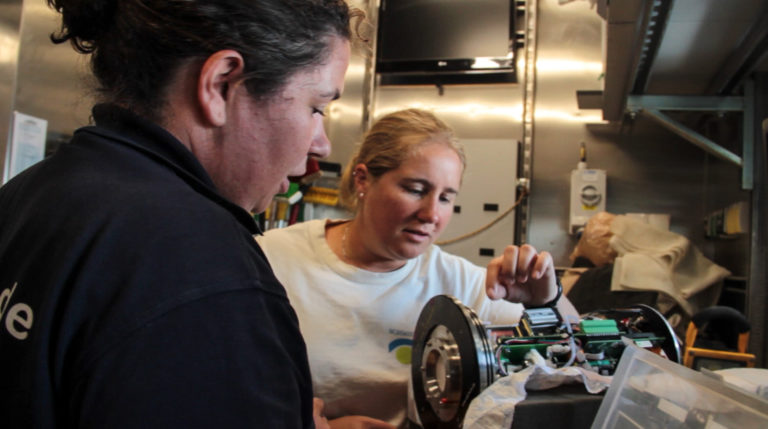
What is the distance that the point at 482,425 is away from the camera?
730mm

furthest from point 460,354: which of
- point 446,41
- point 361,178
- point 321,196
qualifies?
point 446,41

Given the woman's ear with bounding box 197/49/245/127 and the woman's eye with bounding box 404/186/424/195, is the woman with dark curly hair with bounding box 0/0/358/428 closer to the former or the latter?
the woman's ear with bounding box 197/49/245/127

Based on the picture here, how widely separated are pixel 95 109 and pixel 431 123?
3.16ft

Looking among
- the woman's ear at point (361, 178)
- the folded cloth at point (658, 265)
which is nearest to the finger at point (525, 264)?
the woman's ear at point (361, 178)

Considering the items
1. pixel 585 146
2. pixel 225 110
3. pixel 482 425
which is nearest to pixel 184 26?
pixel 225 110

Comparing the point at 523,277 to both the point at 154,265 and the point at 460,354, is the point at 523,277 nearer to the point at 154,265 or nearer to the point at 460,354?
the point at 460,354

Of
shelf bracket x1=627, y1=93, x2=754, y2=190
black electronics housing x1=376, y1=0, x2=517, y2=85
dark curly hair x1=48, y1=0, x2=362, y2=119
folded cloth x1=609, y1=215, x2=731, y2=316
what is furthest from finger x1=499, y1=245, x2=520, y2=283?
black electronics housing x1=376, y1=0, x2=517, y2=85

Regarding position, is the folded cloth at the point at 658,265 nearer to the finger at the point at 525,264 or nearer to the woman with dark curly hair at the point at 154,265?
the finger at the point at 525,264

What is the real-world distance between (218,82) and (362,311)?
817 millimetres

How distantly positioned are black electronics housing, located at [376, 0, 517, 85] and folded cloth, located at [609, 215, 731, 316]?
4.13 feet

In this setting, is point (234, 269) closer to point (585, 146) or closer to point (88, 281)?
point (88, 281)

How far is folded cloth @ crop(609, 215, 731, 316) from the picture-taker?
2211 millimetres

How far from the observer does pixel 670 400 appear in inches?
22.4

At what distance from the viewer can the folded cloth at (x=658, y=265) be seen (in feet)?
7.25
